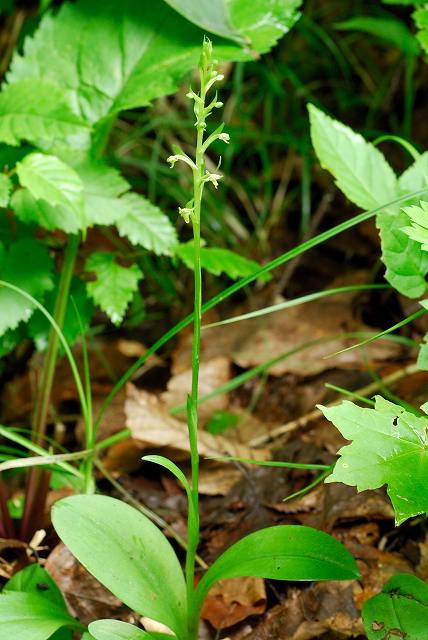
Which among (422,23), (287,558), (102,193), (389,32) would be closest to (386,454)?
(287,558)

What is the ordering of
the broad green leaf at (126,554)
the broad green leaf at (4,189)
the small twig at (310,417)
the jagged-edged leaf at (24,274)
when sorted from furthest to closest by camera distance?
the small twig at (310,417), the jagged-edged leaf at (24,274), the broad green leaf at (4,189), the broad green leaf at (126,554)

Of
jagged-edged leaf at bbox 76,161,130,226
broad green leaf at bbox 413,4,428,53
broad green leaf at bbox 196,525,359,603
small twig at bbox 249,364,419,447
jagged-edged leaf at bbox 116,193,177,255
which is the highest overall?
broad green leaf at bbox 413,4,428,53

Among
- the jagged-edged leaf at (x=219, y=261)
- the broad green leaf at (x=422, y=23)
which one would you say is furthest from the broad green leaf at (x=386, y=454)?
the broad green leaf at (x=422, y=23)

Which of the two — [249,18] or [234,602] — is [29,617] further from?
[249,18]

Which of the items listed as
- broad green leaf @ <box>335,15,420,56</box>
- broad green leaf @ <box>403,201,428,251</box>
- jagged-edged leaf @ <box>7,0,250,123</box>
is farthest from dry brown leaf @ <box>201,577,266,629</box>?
broad green leaf @ <box>335,15,420,56</box>

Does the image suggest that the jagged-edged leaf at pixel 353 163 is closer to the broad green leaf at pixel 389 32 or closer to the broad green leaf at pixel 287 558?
the broad green leaf at pixel 287 558

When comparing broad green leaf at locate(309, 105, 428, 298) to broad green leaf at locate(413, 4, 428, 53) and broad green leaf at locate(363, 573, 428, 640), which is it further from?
broad green leaf at locate(363, 573, 428, 640)

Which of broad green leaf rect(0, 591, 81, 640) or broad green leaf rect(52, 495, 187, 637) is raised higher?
broad green leaf rect(52, 495, 187, 637)
